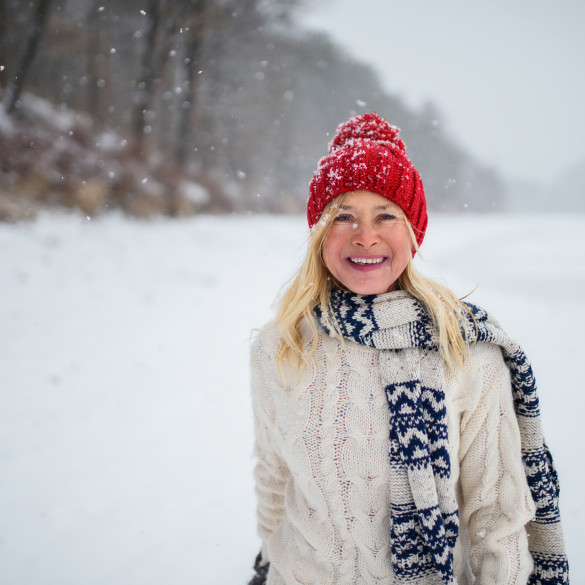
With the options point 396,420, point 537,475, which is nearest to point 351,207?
point 396,420

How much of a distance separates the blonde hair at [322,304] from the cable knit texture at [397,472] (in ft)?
0.18

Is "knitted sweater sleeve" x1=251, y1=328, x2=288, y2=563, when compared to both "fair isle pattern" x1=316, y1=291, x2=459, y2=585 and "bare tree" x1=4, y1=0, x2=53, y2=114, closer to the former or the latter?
"fair isle pattern" x1=316, y1=291, x2=459, y2=585

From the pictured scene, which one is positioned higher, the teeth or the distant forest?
the distant forest

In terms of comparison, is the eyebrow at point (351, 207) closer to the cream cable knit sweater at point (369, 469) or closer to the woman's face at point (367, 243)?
the woman's face at point (367, 243)

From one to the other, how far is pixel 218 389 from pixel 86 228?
497 cm

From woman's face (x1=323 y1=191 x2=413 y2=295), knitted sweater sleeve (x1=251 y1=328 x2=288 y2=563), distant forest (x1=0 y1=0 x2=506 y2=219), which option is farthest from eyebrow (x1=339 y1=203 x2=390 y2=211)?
distant forest (x1=0 y1=0 x2=506 y2=219)

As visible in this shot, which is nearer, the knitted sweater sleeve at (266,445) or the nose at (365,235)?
the nose at (365,235)

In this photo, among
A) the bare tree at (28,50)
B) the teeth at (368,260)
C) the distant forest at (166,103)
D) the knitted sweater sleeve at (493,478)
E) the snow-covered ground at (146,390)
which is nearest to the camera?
the knitted sweater sleeve at (493,478)

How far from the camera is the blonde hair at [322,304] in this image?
4.34ft

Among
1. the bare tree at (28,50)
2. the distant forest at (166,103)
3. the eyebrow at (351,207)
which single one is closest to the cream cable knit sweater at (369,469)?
the eyebrow at (351,207)

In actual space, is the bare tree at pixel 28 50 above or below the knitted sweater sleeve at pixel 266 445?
above

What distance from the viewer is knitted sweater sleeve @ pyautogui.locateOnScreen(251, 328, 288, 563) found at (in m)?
1.55

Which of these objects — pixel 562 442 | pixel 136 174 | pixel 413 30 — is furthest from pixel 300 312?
pixel 413 30

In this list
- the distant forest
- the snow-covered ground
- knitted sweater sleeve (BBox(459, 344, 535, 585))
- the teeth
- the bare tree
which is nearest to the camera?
knitted sweater sleeve (BBox(459, 344, 535, 585))
